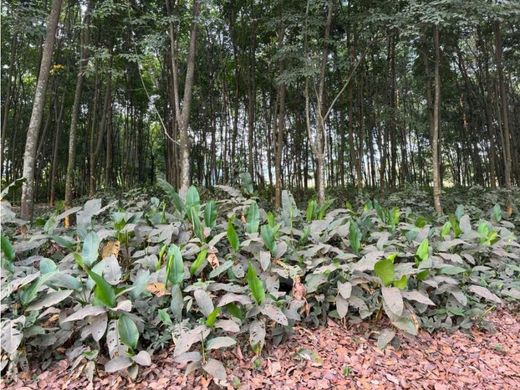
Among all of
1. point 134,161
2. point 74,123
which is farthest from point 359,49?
point 134,161

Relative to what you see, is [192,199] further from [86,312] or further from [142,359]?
[142,359]

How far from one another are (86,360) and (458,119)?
45.0 feet

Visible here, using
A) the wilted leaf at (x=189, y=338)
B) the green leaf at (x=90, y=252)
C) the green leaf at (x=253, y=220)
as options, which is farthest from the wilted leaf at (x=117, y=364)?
the green leaf at (x=253, y=220)

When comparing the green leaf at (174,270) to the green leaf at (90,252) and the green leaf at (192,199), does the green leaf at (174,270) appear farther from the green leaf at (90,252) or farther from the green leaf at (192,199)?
the green leaf at (192,199)

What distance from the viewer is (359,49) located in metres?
7.77

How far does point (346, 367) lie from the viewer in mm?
2152

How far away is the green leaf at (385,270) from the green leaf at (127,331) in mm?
1528

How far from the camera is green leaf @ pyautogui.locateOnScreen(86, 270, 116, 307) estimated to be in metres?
1.87

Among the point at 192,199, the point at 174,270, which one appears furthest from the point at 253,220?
the point at 174,270

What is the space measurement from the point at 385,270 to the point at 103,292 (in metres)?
1.72

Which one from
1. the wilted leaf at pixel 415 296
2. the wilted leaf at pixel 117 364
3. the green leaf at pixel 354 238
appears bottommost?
the wilted leaf at pixel 117 364

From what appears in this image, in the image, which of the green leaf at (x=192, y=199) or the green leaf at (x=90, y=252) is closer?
the green leaf at (x=90, y=252)

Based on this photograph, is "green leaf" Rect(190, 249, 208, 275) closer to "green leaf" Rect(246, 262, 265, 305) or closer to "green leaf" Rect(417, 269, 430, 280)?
"green leaf" Rect(246, 262, 265, 305)

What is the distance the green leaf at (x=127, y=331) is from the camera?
73.7 inches
